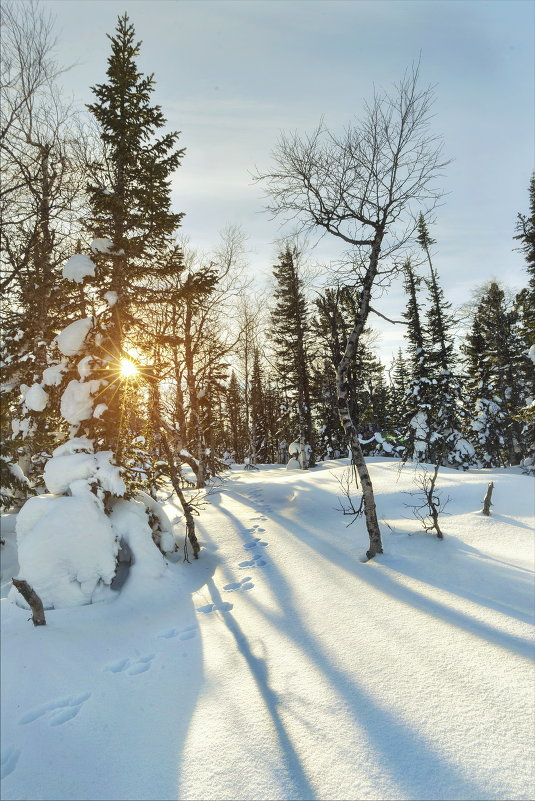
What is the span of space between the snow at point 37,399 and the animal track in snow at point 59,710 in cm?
552

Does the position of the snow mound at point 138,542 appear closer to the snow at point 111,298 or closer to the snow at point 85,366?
the snow at point 85,366

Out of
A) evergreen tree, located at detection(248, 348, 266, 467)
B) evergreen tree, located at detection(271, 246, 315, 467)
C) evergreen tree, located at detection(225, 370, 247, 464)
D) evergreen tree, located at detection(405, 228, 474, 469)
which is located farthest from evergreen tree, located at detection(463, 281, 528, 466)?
evergreen tree, located at detection(225, 370, 247, 464)

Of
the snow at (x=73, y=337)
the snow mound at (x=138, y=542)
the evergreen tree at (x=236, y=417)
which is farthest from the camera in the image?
the evergreen tree at (x=236, y=417)

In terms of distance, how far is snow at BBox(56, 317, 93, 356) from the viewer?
739 cm

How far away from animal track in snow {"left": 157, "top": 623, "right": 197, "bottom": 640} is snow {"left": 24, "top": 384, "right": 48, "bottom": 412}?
517 cm

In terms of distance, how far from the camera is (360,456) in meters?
7.48

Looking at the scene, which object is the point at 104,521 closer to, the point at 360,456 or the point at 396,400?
the point at 360,456

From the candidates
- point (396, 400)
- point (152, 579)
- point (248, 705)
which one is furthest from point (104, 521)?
point (396, 400)

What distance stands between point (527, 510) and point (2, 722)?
426 inches

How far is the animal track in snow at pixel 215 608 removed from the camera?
18.9 feet

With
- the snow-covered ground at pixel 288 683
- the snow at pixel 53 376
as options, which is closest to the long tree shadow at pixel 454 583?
the snow-covered ground at pixel 288 683

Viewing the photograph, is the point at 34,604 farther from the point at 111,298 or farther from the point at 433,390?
the point at 433,390

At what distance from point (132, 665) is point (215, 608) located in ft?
5.38

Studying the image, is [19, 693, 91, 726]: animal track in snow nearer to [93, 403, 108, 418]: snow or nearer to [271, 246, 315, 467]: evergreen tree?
[93, 403, 108, 418]: snow
